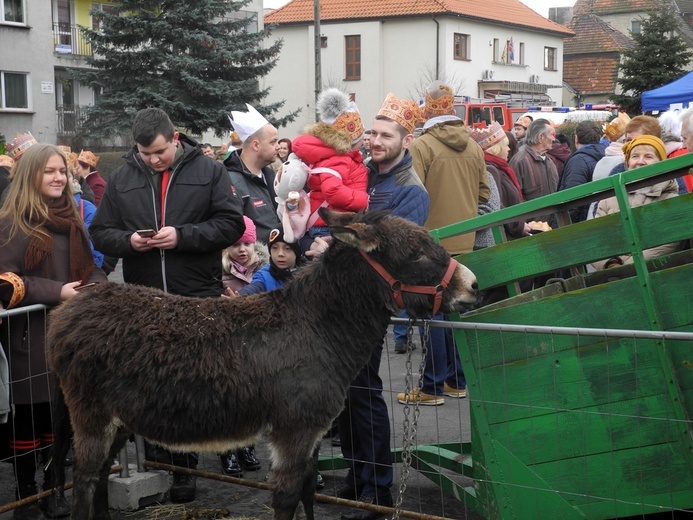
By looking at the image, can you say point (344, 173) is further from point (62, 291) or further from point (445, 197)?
point (445, 197)

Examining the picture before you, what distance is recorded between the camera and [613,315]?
442 cm

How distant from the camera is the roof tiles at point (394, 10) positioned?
49344 millimetres

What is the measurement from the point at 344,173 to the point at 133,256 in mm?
1458

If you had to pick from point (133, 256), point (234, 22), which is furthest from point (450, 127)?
point (234, 22)

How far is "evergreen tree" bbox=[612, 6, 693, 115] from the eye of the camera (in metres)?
36.5

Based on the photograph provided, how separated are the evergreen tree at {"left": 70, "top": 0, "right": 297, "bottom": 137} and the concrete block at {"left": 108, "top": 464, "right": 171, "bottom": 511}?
75.8 ft

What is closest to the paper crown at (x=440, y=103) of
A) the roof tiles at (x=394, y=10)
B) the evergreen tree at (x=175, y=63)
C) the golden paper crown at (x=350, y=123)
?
the golden paper crown at (x=350, y=123)

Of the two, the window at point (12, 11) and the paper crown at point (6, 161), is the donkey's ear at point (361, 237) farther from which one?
the window at point (12, 11)

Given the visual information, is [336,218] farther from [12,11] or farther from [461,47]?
[461,47]

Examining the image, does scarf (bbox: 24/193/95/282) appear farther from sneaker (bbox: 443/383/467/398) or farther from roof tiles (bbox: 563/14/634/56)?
roof tiles (bbox: 563/14/634/56)

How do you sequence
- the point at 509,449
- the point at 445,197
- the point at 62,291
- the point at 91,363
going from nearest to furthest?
the point at 91,363 < the point at 509,449 < the point at 62,291 < the point at 445,197

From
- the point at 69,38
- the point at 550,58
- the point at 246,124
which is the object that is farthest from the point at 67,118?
the point at 550,58

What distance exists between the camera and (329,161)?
561cm

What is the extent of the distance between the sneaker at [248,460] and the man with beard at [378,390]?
2.97ft
